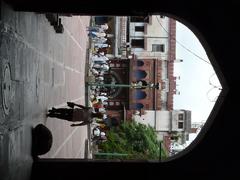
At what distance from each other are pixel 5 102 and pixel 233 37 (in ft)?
10.2

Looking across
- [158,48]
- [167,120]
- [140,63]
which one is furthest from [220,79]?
[158,48]

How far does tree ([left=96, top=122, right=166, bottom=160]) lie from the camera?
32844mm

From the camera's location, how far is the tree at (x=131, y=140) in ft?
108

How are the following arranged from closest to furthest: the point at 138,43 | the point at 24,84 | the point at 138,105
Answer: the point at 24,84 → the point at 138,105 → the point at 138,43

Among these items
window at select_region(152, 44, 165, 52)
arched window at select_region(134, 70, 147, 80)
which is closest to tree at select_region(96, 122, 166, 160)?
arched window at select_region(134, 70, 147, 80)

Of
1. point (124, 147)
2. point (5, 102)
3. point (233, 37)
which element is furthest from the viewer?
point (124, 147)

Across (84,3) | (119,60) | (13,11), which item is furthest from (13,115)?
(119,60)

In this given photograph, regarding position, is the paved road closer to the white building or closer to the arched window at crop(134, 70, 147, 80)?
the arched window at crop(134, 70, 147, 80)

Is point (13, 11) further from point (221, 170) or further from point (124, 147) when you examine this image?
point (124, 147)

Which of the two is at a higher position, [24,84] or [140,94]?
[24,84]

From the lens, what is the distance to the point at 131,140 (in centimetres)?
3425

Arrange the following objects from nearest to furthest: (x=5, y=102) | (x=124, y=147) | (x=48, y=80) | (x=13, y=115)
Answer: (x=5, y=102), (x=13, y=115), (x=48, y=80), (x=124, y=147)

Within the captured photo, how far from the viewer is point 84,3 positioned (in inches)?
292

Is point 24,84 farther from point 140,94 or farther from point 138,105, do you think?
point 138,105
